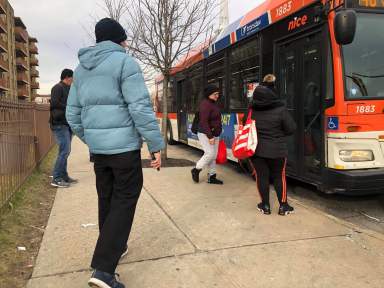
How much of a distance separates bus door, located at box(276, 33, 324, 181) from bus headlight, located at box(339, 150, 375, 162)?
1.27 feet

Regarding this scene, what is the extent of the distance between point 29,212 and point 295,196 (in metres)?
3.91

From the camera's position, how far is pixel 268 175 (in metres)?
5.50

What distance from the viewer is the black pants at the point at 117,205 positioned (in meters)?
3.17

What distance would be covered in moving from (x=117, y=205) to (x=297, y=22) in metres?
4.22

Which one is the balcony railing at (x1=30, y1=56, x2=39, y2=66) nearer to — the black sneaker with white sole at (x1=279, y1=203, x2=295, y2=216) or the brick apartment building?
the brick apartment building

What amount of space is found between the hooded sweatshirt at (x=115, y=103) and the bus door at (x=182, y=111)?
921 cm

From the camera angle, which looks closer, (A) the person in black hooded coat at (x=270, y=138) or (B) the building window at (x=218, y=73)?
(A) the person in black hooded coat at (x=270, y=138)

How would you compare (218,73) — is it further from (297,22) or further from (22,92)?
(22,92)

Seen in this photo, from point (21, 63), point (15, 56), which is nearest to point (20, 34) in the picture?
point (21, 63)

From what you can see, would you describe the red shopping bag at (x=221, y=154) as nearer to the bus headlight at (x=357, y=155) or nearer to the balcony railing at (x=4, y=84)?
the bus headlight at (x=357, y=155)

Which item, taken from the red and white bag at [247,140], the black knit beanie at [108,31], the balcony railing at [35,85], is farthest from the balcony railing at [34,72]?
the black knit beanie at [108,31]

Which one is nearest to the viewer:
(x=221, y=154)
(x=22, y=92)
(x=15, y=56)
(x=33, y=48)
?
(x=221, y=154)

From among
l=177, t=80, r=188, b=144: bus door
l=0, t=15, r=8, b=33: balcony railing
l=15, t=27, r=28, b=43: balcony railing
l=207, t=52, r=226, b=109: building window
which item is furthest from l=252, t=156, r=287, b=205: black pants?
l=15, t=27, r=28, b=43: balcony railing

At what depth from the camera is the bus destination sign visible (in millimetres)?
5348
